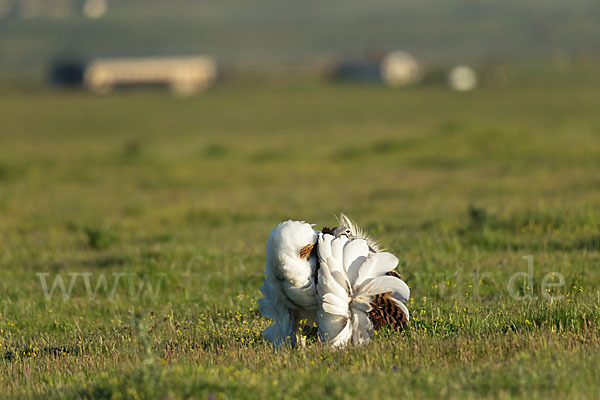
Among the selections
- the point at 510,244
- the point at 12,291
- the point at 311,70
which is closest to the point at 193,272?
the point at 12,291

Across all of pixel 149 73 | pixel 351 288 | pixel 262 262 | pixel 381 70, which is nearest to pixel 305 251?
pixel 351 288

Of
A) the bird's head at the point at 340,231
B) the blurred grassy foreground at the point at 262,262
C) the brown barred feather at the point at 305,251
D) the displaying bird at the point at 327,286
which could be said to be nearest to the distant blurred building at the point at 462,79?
the blurred grassy foreground at the point at 262,262

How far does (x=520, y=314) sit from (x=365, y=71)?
12853cm

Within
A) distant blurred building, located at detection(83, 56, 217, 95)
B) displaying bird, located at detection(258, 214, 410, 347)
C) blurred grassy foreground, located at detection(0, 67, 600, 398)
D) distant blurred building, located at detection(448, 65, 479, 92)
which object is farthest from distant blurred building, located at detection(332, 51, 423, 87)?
displaying bird, located at detection(258, 214, 410, 347)

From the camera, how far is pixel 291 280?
5648mm

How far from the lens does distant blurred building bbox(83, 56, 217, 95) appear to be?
12031cm

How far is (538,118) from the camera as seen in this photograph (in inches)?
1631

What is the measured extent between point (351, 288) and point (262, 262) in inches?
167

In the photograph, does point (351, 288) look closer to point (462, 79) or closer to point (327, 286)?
point (327, 286)

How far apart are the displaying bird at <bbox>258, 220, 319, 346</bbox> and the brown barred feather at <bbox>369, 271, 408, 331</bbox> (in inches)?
17.3

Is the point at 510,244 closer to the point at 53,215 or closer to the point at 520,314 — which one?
the point at 520,314

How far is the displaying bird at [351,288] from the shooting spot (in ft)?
18.5

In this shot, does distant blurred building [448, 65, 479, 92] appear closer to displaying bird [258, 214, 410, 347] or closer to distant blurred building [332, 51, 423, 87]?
distant blurred building [332, 51, 423, 87]

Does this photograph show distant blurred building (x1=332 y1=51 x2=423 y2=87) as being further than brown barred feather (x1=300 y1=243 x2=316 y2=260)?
Yes
